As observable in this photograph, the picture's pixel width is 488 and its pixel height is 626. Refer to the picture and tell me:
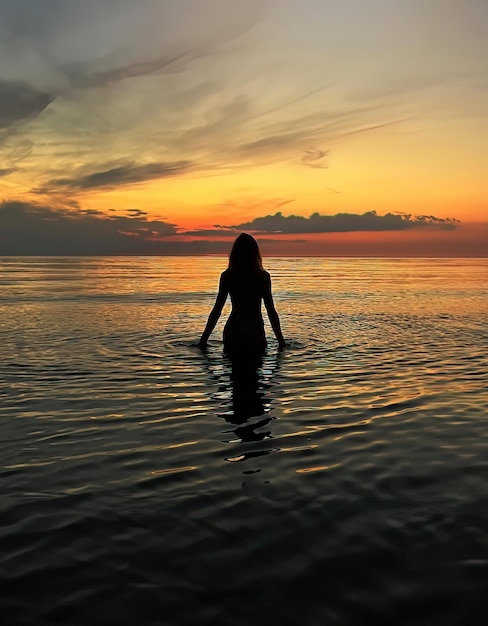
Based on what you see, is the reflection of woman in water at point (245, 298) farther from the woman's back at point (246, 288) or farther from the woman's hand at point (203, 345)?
the woman's hand at point (203, 345)

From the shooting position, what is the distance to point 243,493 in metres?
5.25

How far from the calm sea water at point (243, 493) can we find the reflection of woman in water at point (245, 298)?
3.15 feet

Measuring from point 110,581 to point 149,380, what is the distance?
6792 mm

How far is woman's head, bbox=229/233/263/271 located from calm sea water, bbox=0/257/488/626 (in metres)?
2.20

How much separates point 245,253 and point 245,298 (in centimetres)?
110

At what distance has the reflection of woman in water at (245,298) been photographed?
12.5m

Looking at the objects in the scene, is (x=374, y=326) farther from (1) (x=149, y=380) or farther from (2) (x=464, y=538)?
(2) (x=464, y=538)

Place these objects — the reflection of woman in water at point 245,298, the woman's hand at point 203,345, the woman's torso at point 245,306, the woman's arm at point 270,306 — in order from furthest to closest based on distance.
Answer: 1. the woman's hand at point 203,345
2. the woman's arm at point 270,306
3. the woman's torso at point 245,306
4. the reflection of woman in water at point 245,298

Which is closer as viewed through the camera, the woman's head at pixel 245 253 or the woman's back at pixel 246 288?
the woman's head at pixel 245 253

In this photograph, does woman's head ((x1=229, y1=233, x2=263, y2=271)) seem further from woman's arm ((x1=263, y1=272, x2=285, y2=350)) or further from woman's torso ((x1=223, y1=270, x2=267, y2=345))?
woman's arm ((x1=263, y1=272, x2=285, y2=350))

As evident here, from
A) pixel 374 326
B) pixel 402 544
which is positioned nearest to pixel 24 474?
pixel 402 544

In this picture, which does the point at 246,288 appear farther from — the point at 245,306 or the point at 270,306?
the point at 270,306

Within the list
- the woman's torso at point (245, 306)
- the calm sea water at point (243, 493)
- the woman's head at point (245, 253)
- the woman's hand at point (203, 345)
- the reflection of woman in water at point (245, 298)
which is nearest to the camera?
the calm sea water at point (243, 493)

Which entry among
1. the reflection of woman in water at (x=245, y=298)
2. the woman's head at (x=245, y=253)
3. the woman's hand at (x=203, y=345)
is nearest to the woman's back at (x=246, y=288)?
the reflection of woman in water at (x=245, y=298)
